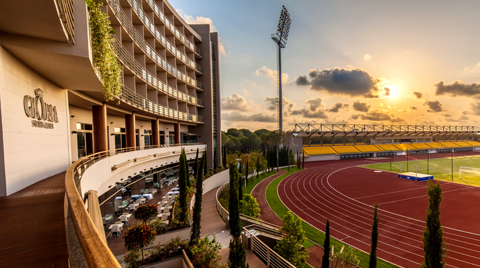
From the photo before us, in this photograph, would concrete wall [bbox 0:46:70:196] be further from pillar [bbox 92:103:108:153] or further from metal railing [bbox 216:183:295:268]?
metal railing [bbox 216:183:295:268]

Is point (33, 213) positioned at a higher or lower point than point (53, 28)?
lower

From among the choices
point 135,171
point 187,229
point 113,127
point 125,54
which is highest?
point 125,54

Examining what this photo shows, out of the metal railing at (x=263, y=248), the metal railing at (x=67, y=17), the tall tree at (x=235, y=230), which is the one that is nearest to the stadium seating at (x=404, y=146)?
the metal railing at (x=263, y=248)

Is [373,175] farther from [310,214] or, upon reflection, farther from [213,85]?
[213,85]

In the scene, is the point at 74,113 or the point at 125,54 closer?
the point at 74,113

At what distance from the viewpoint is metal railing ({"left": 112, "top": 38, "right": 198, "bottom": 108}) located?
18.0 m

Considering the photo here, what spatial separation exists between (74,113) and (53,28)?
13167mm

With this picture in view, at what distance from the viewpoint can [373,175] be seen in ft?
146

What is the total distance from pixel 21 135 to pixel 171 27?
29.1 metres

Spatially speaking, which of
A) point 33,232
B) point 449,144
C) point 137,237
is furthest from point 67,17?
point 449,144

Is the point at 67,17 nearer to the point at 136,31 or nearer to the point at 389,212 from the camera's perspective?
the point at 136,31

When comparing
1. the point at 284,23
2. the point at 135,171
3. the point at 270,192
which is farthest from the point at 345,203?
the point at 284,23

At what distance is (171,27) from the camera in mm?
32438

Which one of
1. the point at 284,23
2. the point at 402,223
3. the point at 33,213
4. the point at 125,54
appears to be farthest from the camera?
the point at 284,23
